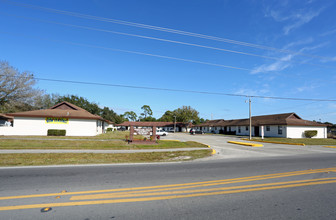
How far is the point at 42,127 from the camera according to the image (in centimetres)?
2647

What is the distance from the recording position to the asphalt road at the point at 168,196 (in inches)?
145

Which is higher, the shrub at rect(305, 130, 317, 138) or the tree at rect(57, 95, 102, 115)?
the tree at rect(57, 95, 102, 115)

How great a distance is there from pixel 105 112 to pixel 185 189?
78274 mm

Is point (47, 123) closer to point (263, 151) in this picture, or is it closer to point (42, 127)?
point (42, 127)

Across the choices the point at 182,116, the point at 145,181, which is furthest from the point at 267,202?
the point at 182,116

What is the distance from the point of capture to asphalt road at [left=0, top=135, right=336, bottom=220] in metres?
3.69

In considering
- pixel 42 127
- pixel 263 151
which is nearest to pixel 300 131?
pixel 263 151

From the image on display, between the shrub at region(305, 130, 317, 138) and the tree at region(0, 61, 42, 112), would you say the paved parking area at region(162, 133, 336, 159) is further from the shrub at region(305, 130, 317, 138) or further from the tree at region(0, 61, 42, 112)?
the tree at region(0, 61, 42, 112)

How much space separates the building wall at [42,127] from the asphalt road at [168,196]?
70.1 ft

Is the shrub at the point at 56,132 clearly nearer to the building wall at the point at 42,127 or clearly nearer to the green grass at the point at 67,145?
the building wall at the point at 42,127

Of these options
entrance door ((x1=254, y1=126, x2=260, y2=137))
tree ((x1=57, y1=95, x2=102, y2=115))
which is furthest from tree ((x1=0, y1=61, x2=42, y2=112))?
entrance door ((x1=254, y1=126, x2=260, y2=137))

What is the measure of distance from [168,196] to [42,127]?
92.9 feet

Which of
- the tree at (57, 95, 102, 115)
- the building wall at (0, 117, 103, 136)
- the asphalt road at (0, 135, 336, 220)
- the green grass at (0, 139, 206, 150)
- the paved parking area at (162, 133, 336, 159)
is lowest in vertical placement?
the paved parking area at (162, 133, 336, 159)

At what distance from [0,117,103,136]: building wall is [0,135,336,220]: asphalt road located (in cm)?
2136
